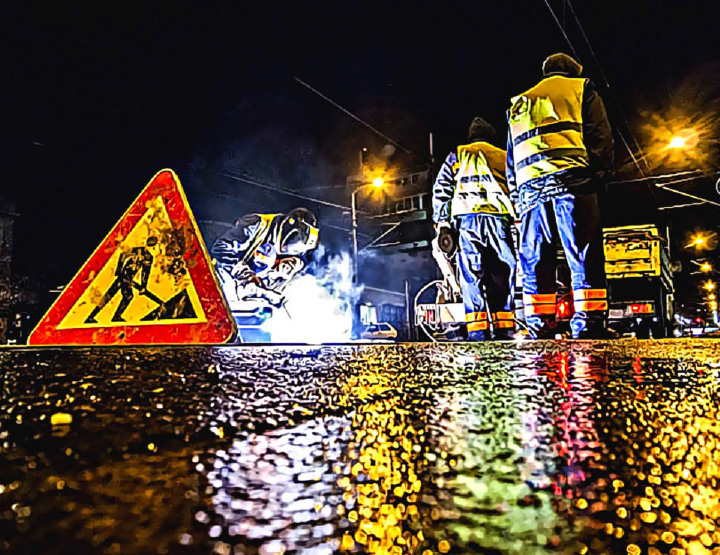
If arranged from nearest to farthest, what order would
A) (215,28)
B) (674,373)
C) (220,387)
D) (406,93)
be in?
1. (220,387)
2. (674,373)
3. (215,28)
4. (406,93)

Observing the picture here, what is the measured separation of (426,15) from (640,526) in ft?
25.7

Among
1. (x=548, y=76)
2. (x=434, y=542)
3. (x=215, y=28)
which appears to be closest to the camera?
(x=434, y=542)

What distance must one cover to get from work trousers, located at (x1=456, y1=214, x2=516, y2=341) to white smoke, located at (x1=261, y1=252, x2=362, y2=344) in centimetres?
413

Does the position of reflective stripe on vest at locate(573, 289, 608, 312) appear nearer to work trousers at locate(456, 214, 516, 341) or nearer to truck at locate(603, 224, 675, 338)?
work trousers at locate(456, 214, 516, 341)

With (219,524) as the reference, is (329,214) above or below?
above

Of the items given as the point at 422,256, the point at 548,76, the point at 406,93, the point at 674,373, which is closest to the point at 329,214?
the point at 422,256

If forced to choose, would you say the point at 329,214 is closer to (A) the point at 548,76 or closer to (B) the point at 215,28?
(B) the point at 215,28

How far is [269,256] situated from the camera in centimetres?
726

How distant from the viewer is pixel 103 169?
23.3 ft

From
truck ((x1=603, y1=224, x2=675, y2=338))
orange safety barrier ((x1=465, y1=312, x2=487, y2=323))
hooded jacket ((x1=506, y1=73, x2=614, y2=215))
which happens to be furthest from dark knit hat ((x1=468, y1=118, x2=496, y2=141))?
truck ((x1=603, y1=224, x2=675, y2=338))

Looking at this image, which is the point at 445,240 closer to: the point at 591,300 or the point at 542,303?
the point at 542,303

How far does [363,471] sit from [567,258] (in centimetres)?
290

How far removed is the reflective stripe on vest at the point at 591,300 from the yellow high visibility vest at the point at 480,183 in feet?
3.94

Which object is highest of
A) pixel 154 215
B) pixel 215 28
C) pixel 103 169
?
Answer: pixel 215 28
